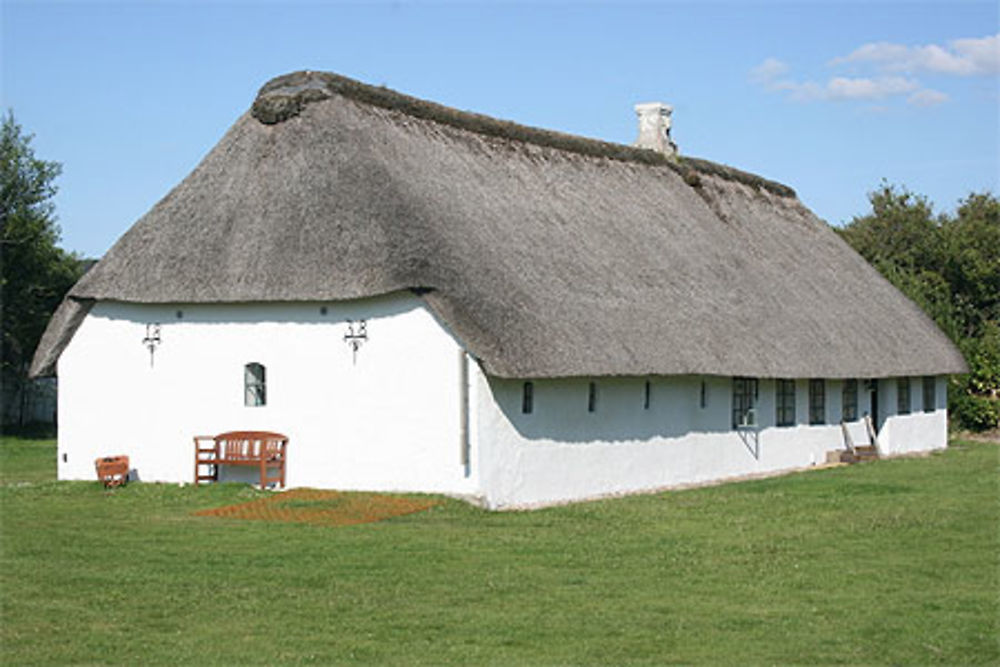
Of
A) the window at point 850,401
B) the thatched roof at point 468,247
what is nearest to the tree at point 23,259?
the thatched roof at point 468,247

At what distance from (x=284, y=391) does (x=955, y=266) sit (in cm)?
3532

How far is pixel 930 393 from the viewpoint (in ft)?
113

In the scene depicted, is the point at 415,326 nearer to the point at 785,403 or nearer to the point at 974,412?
the point at 785,403

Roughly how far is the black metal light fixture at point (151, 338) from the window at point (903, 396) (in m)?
18.0

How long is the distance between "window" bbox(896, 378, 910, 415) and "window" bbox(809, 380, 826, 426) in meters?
3.90

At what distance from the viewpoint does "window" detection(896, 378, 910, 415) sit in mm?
32500

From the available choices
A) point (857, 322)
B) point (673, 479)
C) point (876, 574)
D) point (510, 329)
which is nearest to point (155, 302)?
point (510, 329)

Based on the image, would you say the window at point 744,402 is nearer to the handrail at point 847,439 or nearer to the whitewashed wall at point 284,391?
the handrail at point 847,439

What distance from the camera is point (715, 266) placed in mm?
27547

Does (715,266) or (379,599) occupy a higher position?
(715,266)

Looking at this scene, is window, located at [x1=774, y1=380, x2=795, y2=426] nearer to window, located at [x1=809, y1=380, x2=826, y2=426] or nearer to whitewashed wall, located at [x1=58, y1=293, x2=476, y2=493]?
window, located at [x1=809, y1=380, x2=826, y2=426]

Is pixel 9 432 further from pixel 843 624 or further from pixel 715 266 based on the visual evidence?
pixel 843 624

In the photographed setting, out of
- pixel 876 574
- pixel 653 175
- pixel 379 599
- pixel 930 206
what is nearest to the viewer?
pixel 379 599

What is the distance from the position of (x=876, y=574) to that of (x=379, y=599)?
501 centimetres
